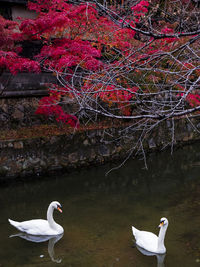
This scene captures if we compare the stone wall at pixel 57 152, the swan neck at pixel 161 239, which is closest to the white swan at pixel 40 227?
the swan neck at pixel 161 239

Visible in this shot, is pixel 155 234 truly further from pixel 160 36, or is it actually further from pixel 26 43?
pixel 26 43

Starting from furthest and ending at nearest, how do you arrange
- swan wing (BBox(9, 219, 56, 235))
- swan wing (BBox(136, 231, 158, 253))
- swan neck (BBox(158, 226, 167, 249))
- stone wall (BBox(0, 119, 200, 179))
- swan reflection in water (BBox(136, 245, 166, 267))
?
stone wall (BBox(0, 119, 200, 179)) < swan wing (BBox(9, 219, 56, 235)) < swan wing (BBox(136, 231, 158, 253)) < swan neck (BBox(158, 226, 167, 249)) < swan reflection in water (BBox(136, 245, 166, 267))

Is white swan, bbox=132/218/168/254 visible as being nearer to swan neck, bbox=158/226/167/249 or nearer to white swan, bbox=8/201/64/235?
swan neck, bbox=158/226/167/249

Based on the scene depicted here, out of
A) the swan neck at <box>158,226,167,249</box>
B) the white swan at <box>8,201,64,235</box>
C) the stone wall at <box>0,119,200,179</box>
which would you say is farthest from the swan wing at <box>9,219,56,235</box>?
the stone wall at <box>0,119,200,179</box>

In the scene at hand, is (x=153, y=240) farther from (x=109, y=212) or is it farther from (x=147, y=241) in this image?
(x=109, y=212)

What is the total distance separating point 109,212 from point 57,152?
11.8 ft

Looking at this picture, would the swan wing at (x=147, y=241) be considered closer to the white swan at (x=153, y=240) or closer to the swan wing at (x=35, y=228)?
the white swan at (x=153, y=240)

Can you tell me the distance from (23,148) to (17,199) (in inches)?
77.7

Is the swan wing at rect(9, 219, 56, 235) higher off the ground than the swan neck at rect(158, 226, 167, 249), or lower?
lower

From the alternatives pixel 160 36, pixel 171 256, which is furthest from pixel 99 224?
pixel 160 36

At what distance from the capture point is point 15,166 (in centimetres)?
979

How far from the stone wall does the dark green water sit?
52 centimetres

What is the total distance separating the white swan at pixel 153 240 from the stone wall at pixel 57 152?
13.0ft

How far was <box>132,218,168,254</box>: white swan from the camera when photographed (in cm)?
568
